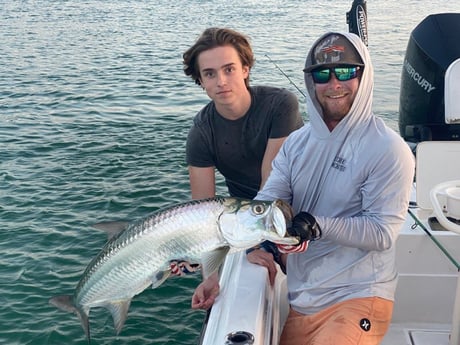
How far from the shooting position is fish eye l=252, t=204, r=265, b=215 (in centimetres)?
257

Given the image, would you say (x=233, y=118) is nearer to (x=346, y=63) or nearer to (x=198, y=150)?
(x=198, y=150)

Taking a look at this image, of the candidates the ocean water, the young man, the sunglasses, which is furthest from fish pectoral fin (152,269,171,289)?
the ocean water

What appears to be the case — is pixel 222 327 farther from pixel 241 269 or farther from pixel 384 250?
pixel 384 250

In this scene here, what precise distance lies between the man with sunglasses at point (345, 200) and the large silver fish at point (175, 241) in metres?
0.19

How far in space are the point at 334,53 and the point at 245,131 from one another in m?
1.44

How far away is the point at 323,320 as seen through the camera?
2.79 m

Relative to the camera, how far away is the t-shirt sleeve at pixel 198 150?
13.8 ft

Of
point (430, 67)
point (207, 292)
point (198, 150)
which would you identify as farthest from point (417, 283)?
point (430, 67)

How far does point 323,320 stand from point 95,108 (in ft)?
30.7

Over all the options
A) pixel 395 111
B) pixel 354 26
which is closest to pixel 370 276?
pixel 354 26

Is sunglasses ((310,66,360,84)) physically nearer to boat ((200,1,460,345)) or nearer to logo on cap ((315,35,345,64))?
logo on cap ((315,35,345,64))

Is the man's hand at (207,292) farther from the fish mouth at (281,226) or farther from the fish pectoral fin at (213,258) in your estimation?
the fish mouth at (281,226)

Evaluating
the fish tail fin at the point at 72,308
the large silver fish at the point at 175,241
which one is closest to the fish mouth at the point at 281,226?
the large silver fish at the point at 175,241

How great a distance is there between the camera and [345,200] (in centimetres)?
277
